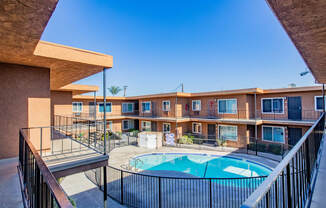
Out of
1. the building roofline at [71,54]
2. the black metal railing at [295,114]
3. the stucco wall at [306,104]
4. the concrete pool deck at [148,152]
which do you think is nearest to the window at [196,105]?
the concrete pool deck at [148,152]

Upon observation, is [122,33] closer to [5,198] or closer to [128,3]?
[128,3]

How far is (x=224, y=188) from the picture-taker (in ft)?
26.2

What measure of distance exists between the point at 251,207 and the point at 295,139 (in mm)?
17260

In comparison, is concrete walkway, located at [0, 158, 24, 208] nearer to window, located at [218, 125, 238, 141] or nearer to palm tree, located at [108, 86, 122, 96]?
window, located at [218, 125, 238, 141]

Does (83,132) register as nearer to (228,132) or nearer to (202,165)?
(202,165)

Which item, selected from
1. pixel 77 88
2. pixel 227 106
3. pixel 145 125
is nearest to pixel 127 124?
pixel 145 125

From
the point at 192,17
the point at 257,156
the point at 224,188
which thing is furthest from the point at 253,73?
the point at 224,188

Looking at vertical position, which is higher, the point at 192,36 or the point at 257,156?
the point at 192,36

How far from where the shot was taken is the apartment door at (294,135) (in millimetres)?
13966

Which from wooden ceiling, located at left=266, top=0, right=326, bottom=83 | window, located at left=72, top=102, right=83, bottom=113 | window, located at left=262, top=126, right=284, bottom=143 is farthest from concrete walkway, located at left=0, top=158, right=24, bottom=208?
window, located at left=262, top=126, right=284, bottom=143

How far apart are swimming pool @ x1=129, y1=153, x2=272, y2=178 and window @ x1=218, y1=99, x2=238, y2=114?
530cm

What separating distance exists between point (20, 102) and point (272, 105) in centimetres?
1753

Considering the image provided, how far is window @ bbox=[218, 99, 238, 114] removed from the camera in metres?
16.6

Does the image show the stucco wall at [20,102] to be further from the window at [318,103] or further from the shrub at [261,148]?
the window at [318,103]
